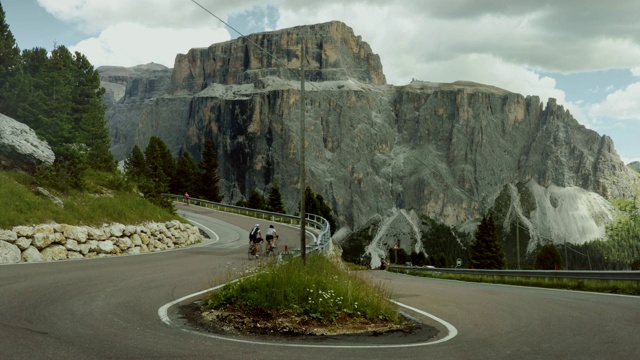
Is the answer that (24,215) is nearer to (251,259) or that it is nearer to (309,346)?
(251,259)

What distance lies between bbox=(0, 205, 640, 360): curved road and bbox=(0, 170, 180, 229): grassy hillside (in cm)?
441

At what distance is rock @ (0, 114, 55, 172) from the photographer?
24.3 m

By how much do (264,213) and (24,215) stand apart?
88.5 feet

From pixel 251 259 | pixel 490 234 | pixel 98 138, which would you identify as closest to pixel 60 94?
pixel 98 138

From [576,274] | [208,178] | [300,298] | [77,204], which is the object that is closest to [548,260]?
[208,178]

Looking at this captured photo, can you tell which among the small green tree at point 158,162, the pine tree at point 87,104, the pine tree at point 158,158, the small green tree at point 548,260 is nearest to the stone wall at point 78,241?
the pine tree at point 87,104

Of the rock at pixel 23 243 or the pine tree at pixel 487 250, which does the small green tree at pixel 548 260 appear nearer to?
the pine tree at pixel 487 250

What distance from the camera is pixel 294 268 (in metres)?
11.4

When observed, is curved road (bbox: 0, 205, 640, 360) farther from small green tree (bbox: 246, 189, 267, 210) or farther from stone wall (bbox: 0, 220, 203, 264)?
small green tree (bbox: 246, 189, 267, 210)

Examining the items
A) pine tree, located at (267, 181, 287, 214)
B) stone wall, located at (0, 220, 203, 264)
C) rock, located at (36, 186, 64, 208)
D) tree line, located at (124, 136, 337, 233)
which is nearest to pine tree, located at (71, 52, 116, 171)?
stone wall, located at (0, 220, 203, 264)

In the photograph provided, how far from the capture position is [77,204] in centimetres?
2400

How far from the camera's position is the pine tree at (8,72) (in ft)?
133

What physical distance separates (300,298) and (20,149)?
20.5 m

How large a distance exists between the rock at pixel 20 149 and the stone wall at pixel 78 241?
16.8 ft
